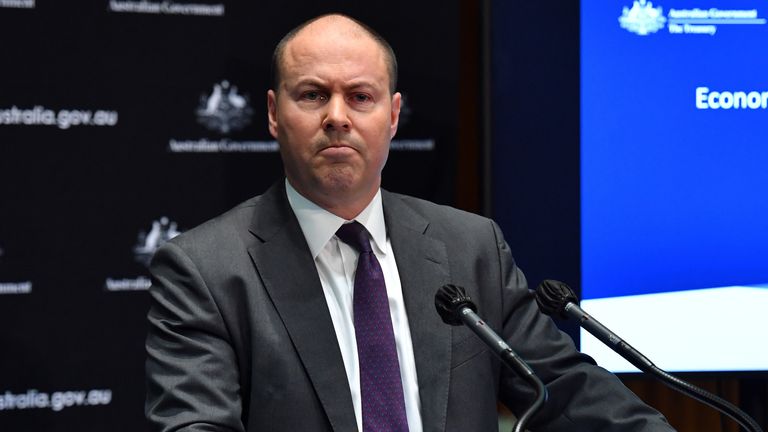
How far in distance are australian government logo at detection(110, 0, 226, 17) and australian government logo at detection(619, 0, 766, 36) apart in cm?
143

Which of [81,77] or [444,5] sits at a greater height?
[444,5]

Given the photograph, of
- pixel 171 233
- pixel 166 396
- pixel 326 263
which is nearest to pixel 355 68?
pixel 326 263

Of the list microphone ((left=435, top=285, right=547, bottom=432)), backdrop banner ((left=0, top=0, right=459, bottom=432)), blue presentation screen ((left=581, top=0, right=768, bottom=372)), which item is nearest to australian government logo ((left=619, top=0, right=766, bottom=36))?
blue presentation screen ((left=581, top=0, right=768, bottom=372))

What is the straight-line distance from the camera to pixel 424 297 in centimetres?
264

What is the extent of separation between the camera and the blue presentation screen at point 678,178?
12.1 ft

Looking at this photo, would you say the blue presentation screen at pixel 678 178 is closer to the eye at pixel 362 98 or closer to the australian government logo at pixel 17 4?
the eye at pixel 362 98

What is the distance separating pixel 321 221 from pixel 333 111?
28 cm

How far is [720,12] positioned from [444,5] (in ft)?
3.33

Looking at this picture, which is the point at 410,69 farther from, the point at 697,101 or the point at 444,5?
the point at 697,101

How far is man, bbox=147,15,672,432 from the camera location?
7.89 ft

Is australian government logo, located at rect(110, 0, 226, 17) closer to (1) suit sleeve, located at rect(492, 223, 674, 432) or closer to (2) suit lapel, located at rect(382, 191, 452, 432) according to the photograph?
(2) suit lapel, located at rect(382, 191, 452, 432)

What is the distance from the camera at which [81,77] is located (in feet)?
11.9

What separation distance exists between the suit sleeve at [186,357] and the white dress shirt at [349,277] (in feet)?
0.92

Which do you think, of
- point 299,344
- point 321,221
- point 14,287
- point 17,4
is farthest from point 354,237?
point 17,4
